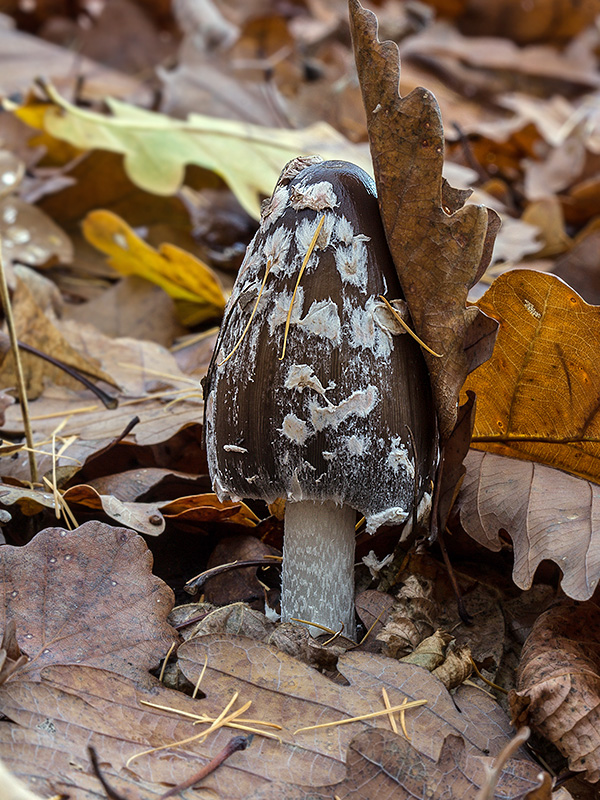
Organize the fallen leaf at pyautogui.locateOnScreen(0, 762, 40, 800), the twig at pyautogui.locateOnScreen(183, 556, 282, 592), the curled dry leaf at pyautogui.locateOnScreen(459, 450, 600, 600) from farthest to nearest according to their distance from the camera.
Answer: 1. the twig at pyautogui.locateOnScreen(183, 556, 282, 592)
2. the curled dry leaf at pyautogui.locateOnScreen(459, 450, 600, 600)
3. the fallen leaf at pyautogui.locateOnScreen(0, 762, 40, 800)

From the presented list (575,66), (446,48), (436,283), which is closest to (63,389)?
(436,283)

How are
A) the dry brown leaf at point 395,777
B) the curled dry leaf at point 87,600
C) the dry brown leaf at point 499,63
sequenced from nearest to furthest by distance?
1. the dry brown leaf at point 395,777
2. the curled dry leaf at point 87,600
3. the dry brown leaf at point 499,63

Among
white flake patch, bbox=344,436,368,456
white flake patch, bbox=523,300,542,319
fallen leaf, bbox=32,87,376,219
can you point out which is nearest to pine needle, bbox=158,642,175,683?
white flake patch, bbox=344,436,368,456

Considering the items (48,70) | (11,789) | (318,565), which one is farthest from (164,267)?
(48,70)

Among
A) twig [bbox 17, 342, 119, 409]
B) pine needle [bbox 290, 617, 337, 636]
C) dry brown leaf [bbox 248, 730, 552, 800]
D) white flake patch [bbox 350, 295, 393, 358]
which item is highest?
white flake patch [bbox 350, 295, 393, 358]

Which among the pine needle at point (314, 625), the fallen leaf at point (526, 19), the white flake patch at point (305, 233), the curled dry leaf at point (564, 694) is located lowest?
the pine needle at point (314, 625)

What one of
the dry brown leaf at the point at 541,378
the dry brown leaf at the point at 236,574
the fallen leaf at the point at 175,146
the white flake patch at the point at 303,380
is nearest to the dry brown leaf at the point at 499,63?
the fallen leaf at the point at 175,146

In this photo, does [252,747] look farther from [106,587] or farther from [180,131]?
[180,131]

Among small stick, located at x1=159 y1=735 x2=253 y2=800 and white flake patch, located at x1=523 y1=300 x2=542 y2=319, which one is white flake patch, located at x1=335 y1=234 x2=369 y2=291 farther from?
small stick, located at x1=159 y1=735 x2=253 y2=800

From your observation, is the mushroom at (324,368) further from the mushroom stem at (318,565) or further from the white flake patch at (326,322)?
the mushroom stem at (318,565)
